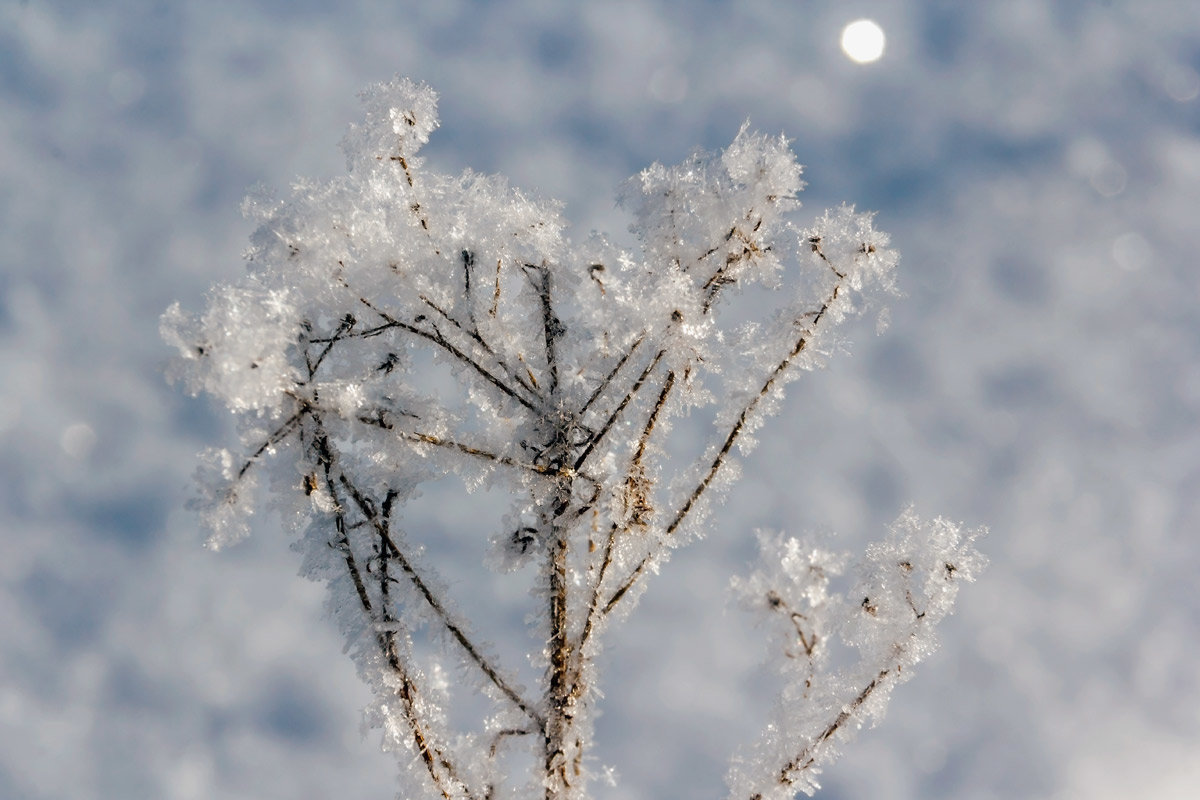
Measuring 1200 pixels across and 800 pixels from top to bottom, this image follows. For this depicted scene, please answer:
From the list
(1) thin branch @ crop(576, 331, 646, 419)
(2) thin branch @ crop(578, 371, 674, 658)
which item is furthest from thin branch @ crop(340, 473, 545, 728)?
(1) thin branch @ crop(576, 331, 646, 419)

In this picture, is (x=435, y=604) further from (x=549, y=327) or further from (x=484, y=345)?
(x=549, y=327)

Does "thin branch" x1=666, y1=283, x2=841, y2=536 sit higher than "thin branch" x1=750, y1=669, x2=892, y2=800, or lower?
higher

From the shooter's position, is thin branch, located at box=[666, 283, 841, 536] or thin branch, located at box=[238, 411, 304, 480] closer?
thin branch, located at box=[238, 411, 304, 480]

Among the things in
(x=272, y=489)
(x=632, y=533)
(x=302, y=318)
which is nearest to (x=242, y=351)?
(x=302, y=318)

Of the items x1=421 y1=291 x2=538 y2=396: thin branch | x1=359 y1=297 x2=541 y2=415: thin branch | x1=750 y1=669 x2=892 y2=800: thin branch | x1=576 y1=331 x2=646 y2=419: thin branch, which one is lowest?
x1=750 y1=669 x2=892 y2=800: thin branch

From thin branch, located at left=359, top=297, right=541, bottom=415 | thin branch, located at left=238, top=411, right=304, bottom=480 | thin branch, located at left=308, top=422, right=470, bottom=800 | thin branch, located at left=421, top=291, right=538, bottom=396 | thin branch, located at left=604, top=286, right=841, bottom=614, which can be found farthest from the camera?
thin branch, located at left=604, top=286, right=841, bottom=614

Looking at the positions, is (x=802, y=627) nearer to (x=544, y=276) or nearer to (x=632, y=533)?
(x=632, y=533)

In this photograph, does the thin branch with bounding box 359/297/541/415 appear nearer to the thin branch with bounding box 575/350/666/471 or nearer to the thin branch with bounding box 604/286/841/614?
the thin branch with bounding box 575/350/666/471

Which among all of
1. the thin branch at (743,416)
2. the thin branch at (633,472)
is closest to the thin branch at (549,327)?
the thin branch at (633,472)
